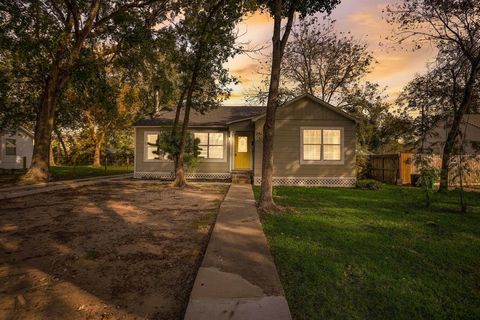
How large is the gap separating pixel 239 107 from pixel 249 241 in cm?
1765

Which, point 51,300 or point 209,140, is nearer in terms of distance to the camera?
point 51,300

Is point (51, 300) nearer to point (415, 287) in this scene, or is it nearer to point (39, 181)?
point (415, 287)

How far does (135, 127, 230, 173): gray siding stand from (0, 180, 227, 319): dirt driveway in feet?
32.4

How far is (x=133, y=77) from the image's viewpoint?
1847 centimetres

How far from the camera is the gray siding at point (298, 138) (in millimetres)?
15734

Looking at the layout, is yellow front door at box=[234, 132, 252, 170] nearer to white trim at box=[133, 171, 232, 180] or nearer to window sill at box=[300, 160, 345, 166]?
white trim at box=[133, 171, 232, 180]

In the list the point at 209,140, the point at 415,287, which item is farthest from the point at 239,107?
the point at 415,287

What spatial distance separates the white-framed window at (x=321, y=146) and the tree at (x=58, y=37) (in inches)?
392

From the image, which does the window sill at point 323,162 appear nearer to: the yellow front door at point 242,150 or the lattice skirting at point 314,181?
the lattice skirting at point 314,181

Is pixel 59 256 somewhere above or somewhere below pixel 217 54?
below

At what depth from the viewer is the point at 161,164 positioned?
61.6 feet

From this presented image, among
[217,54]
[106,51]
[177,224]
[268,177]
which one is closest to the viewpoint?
[177,224]

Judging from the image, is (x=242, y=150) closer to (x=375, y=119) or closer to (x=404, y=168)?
(x=404, y=168)

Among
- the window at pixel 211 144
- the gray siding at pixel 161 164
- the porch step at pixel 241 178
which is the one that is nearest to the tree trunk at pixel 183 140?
the porch step at pixel 241 178
